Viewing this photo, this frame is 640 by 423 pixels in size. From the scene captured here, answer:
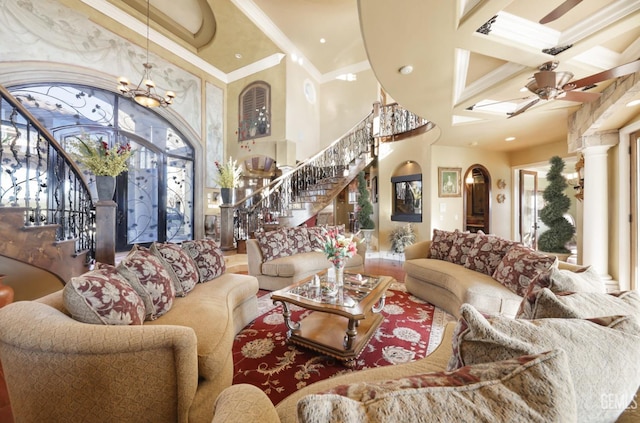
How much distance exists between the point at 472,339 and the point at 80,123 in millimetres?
7192

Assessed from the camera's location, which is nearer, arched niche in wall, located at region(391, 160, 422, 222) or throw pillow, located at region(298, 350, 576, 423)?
throw pillow, located at region(298, 350, 576, 423)

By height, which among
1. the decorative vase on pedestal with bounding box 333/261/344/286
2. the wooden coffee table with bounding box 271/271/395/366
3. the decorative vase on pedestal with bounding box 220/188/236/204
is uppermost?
the decorative vase on pedestal with bounding box 220/188/236/204

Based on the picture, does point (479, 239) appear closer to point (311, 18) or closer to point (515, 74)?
point (515, 74)

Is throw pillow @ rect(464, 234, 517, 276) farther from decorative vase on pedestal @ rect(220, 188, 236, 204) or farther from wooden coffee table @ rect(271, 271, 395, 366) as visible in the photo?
decorative vase on pedestal @ rect(220, 188, 236, 204)

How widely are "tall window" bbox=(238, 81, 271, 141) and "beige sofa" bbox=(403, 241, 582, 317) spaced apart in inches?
219

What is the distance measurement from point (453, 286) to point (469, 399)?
2634 millimetres

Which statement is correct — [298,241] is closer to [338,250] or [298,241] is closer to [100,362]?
[338,250]

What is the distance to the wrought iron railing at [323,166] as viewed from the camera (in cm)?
570

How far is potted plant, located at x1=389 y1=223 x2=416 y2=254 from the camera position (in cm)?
571

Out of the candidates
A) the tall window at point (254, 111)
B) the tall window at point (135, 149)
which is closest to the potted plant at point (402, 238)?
the tall window at point (254, 111)

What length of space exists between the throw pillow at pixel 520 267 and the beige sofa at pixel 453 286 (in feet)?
0.21

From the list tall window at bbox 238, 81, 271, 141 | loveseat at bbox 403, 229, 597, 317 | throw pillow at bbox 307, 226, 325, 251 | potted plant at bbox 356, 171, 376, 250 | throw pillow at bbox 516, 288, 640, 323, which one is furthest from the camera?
tall window at bbox 238, 81, 271, 141

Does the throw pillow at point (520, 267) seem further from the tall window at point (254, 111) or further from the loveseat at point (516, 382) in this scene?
the tall window at point (254, 111)

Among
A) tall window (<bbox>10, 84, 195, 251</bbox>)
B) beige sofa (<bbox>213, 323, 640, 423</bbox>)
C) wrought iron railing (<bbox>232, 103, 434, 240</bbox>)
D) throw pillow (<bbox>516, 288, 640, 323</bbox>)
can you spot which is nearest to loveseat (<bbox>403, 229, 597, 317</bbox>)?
throw pillow (<bbox>516, 288, 640, 323</bbox>)
